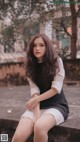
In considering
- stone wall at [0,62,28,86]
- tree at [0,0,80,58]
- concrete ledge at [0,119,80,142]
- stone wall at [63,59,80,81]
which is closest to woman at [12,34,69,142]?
concrete ledge at [0,119,80,142]

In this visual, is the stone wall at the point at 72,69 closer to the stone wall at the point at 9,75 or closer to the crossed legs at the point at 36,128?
the stone wall at the point at 9,75

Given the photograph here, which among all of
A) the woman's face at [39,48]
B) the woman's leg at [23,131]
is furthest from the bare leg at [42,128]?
the woman's face at [39,48]

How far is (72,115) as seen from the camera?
155 inches

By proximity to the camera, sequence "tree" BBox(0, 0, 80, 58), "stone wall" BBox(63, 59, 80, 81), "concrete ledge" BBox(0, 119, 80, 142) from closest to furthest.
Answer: "concrete ledge" BBox(0, 119, 80, 142)
"stone wall" BBox(63, 59, 80, 81)
"tree" BBox(0, 0, 80, 58)

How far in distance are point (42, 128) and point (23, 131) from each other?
19 cm

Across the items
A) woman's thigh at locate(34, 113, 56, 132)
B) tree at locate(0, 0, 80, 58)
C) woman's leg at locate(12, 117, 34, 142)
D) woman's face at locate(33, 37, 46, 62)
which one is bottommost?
woman's leg at locate(12, 117, 34, 142)

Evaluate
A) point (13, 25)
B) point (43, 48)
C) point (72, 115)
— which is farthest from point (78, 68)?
point (43, 48)

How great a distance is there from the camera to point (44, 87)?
3.34 m

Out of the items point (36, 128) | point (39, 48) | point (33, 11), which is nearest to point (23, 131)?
point (36, 128)

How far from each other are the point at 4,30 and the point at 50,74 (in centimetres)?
699

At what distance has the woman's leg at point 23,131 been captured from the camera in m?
2.94

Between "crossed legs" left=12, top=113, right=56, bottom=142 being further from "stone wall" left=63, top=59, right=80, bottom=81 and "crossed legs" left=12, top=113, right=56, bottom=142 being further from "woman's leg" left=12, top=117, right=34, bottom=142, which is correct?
"stone wall" left=63, top=59, right=80, bottom=81

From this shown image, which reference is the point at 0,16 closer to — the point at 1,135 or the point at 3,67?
the point at 3,67

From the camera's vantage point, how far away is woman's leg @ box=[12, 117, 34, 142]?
116 inches
